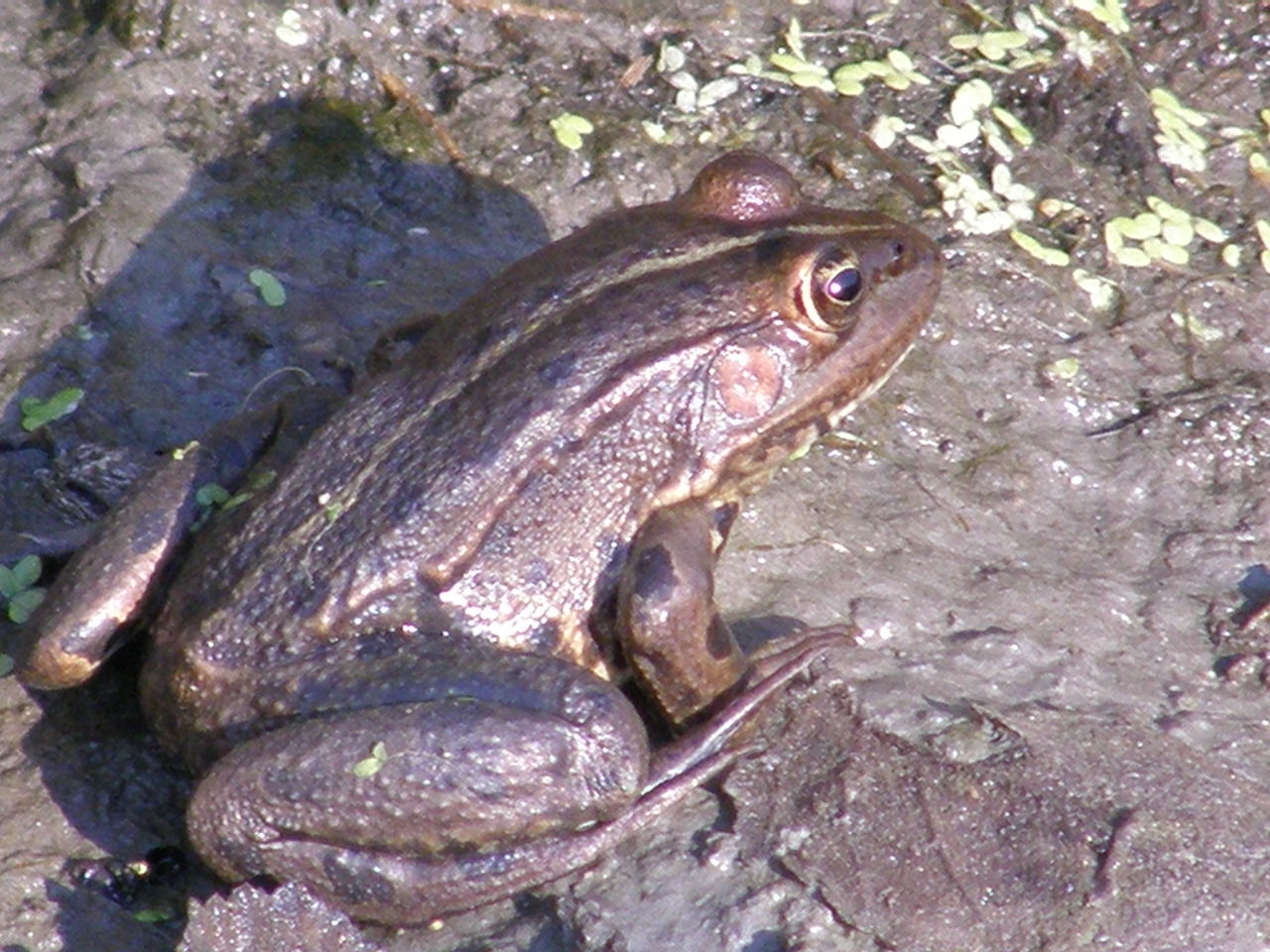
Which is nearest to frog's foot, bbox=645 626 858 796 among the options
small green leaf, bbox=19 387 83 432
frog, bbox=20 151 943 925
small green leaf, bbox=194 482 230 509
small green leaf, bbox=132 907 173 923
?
frog, bbox=20 151 943 925

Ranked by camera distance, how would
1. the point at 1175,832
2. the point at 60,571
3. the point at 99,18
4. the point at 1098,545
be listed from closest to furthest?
the point at 1175,832
the point at 60,571
the point at 1098,545
the point at 99,18

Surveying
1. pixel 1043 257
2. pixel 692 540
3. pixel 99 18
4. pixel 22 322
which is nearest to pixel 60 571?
pixel 22 322

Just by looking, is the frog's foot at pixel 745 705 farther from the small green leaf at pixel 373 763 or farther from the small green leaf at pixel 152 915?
the small green leaf at pixel 152 915

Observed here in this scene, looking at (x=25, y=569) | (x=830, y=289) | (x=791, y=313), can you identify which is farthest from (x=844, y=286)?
(x=25, y=569)

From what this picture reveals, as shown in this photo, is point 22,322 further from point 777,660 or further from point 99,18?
point 777,660

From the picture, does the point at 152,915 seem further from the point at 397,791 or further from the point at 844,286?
the point at 844,286

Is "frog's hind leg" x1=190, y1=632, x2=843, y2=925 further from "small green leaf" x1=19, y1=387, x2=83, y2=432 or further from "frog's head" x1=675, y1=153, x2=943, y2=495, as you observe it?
"small green leaf" x1=19, y1=387, x2=83, y2=432

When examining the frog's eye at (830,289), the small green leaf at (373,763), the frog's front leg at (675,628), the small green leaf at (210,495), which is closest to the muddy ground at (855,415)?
the frog's front leg at (675,628)
